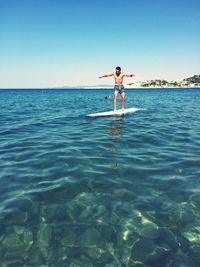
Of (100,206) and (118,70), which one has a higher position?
(118,70)

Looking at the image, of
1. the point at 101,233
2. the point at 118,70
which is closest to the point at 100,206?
the point at 101,233

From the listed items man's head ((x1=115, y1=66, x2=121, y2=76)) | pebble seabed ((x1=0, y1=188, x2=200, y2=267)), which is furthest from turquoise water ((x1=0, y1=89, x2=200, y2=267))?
man's head ((x1=115, y1=66, x2=121, y2=76))

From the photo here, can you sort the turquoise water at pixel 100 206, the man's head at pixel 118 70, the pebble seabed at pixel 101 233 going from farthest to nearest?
1. the man's head at pixel 118 70
2. the turquoise water at pixel 100 206
3. the pebble seabed at pixel 101 233

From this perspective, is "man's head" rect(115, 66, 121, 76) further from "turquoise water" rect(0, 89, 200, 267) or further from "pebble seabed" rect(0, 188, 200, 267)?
"pebble seabed" rect(0, 188, 200, 267)

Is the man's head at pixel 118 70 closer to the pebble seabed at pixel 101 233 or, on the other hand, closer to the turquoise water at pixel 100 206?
the turquoise water at pixel 100 206

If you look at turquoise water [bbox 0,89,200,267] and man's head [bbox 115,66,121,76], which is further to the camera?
man's head [bbox 115,66,121,76]

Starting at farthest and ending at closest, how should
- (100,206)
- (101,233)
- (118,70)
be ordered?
(118,70) → (100,206) → (101,233)

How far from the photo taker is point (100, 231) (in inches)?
194

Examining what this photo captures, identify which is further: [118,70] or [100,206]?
[118,70]

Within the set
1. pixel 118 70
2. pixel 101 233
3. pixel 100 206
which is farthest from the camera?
pixel 118 70

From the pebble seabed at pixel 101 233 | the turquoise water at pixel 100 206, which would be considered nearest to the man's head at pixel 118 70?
the turquoise water at pixel 100 206

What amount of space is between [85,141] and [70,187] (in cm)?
543

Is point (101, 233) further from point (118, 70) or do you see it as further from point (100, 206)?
point (118, 70)

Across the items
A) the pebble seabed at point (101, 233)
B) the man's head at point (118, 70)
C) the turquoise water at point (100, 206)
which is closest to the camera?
the pebble seabed at point (101, 233)
